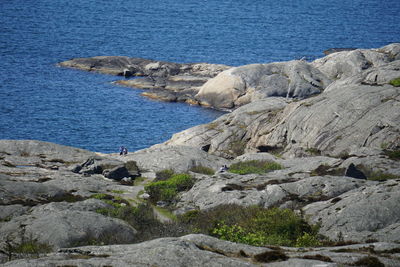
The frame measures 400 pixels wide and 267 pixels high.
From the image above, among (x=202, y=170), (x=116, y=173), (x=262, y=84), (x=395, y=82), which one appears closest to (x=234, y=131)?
(x=202, y=170)

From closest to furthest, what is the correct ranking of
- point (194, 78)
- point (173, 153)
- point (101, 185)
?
point (101, 185), point (173, 153), point (194, 78)

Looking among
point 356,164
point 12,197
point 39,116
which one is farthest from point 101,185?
point 39,116

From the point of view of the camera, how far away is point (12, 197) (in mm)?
38188

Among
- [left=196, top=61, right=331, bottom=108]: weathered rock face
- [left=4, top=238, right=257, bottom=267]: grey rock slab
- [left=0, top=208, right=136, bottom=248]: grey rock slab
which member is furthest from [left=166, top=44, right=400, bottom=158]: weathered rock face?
[left=4, top=238, right=257, bottom=267]: grey rock slab

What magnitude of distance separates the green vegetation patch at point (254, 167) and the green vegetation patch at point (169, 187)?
182 inches

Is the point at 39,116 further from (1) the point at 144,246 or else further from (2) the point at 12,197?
(1) the point at 144,246

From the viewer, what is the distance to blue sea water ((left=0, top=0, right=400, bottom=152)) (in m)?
85.2

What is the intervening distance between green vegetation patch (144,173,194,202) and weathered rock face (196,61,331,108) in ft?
130

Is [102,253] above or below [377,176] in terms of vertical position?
above

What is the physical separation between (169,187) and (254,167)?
8424 mm

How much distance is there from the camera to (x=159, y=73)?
112 m

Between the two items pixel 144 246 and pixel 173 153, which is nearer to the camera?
pixel 144 246

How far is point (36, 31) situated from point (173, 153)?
113 metres

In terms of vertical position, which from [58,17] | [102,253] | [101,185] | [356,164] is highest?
[102,253]
